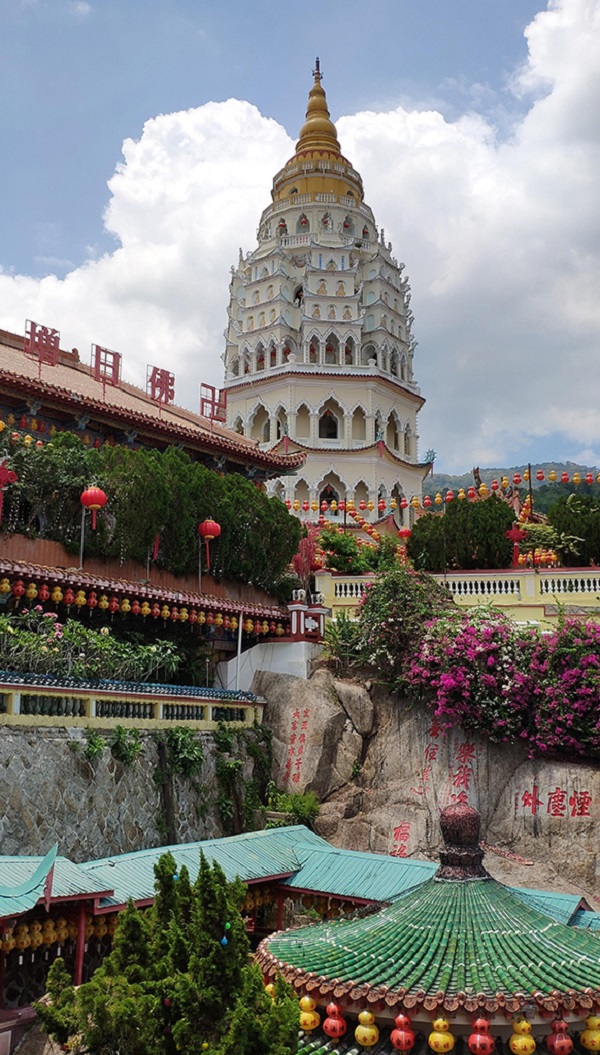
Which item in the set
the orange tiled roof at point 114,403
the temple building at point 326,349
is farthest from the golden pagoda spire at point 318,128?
the orange tiled roof at point 114,403

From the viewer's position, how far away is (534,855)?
55.0 feet

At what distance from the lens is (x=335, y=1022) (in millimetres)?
6930

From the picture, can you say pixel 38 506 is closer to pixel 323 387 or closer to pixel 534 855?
pixel 534 855

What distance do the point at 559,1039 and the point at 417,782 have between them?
38.3ft

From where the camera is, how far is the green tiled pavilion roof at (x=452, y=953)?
6.72m

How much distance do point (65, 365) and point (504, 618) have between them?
14912 mm

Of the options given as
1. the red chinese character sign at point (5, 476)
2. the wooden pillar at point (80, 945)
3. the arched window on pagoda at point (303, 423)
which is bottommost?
the wooden pillar at point (80, 945)

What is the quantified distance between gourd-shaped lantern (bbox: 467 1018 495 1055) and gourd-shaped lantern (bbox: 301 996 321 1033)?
1.12 metres

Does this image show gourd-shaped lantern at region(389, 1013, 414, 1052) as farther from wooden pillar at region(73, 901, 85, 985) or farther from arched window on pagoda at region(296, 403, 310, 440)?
arched window on pagoda at region(296, 403, 310, 440)

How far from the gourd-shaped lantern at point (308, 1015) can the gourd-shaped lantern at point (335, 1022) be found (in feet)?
0.29

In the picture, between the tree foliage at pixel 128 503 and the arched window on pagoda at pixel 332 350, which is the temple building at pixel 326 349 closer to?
the arched window on pagoda at pixel 332 350

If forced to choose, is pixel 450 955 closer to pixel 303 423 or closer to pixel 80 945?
pixel 80 945

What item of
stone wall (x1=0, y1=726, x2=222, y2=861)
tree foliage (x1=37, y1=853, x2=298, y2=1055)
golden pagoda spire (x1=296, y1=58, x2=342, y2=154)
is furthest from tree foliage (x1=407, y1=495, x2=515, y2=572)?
golden pagoda spire (x1=296, y1=58, x2=342, y2=154)

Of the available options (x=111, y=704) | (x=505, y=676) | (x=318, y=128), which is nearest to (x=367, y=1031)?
(x=111, y=704)
